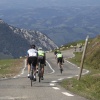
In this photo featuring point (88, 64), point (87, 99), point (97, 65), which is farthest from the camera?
point (88, 64)

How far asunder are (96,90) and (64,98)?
159 inches

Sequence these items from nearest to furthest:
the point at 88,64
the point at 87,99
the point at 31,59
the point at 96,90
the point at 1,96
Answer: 1. the point at 87,99
2. the point at 1,96
3. the point at 96,90
4. the point at 31,59
5. the point at 88,64

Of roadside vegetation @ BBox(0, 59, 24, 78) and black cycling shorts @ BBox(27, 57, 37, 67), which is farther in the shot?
roadside vegetation @ BBox(0, 59, 24, 78)

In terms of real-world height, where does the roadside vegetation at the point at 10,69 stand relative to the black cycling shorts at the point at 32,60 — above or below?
below

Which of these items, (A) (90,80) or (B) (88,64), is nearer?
(A) (90,80)

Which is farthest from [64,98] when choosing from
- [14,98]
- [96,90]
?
[96,90]

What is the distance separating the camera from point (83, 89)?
2053 cm

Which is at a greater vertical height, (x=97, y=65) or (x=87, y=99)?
(x=87, y=99)

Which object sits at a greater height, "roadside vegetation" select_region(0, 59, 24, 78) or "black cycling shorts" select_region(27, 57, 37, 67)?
"black cycling shorts" select_region(27, 57, 37, 67)

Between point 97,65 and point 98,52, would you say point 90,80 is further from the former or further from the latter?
point 98,52

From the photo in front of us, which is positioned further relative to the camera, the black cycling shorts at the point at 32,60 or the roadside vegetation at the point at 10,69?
the roadside vegetation at the point at 10,69

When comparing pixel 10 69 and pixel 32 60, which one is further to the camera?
pixel 10 69

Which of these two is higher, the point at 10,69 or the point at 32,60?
the point at 32,60

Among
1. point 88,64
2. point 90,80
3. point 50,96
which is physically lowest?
point 88,64
